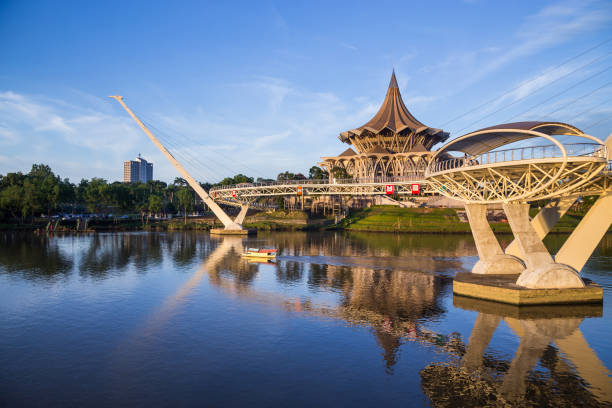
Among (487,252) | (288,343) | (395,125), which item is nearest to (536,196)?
(487,252)

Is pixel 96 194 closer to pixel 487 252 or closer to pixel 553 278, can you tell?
pixel 487 252

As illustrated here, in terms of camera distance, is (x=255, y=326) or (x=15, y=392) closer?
(x=15, y=392)

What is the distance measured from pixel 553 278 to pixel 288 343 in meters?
19.7

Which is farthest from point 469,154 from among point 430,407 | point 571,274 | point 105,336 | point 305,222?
point 305,222

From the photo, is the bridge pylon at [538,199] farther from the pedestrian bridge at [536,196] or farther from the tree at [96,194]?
the tree at [96,194]

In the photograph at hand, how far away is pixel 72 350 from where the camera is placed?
67.4ft

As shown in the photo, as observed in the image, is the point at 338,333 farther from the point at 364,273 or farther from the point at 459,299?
the point at 364,273

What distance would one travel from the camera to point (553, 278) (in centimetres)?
2838

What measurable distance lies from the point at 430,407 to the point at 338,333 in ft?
28.7

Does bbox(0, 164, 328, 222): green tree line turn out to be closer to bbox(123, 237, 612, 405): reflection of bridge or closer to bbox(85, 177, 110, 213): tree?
bbox(85, 177, 110, 213): tree

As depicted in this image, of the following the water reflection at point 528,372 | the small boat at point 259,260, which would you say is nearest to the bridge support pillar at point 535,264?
the water reflection at point 528,372

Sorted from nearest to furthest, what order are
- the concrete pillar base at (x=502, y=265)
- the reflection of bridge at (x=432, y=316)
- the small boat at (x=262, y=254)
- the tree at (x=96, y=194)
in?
the reflection of bridge at (x=432, y=316) < the concrete pillar base at (x=502, y=265) < the small boat at (x=262, y=254) < the tree at (x=96, y=194)

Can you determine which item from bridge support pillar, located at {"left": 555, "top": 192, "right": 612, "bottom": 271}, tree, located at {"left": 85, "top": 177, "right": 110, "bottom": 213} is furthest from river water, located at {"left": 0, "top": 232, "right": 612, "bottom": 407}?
tree, located at {"left": 85, "top": 177, "right": 110, "bottom": 213}

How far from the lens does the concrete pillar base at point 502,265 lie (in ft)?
112
